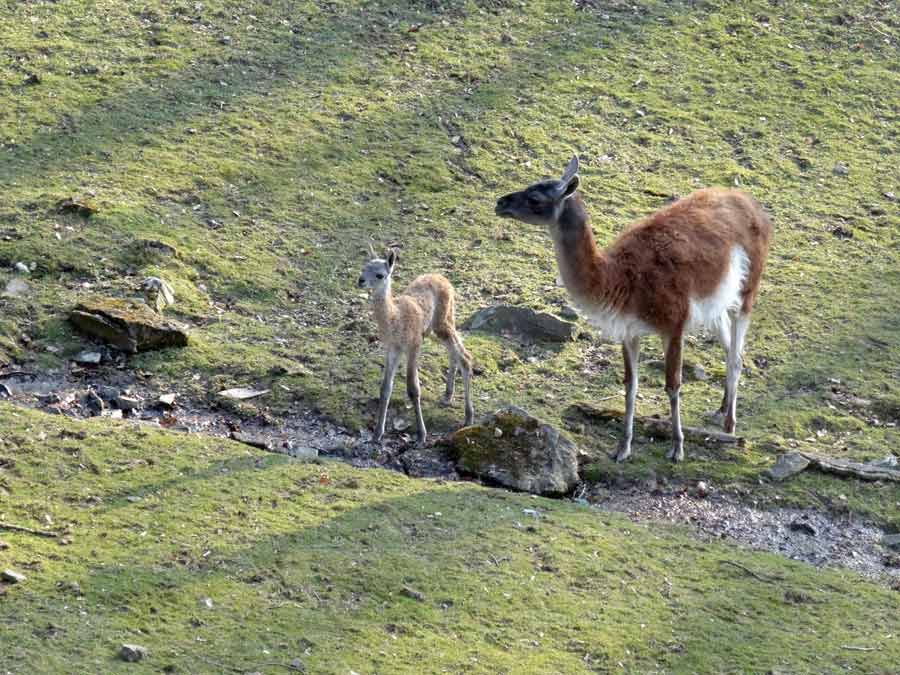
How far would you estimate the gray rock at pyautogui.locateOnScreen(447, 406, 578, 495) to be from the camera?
1026 centimetres

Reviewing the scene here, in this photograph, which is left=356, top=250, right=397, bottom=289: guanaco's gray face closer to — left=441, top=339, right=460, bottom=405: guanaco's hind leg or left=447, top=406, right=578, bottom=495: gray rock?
left=441, top=339, right=460, bottom=405: guanaco's hind leg

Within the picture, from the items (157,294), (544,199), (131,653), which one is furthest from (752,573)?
(157,294)

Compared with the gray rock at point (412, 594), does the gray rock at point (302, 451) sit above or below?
below

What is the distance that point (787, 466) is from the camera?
35.9ft

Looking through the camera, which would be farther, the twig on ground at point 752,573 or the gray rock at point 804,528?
the gray rock at point 804,528

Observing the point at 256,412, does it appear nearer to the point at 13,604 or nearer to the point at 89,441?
the point at 89,441

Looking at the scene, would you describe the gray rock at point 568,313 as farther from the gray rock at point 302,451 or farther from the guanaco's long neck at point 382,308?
the gray rock at point 302,451

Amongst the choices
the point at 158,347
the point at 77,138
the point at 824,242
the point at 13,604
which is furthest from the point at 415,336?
the point at 824,242

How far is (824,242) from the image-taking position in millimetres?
15625

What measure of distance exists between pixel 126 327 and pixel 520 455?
3.32m

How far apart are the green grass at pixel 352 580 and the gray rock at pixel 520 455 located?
30 centimetres

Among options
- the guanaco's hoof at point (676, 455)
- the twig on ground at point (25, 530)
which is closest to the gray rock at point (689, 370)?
the guanaco's hoof at point (676, 455)

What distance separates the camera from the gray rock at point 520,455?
10258mm

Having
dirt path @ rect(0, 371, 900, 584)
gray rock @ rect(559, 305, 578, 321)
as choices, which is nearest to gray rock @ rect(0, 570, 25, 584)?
dirt path @ rect(0, 371, 900, 584)
